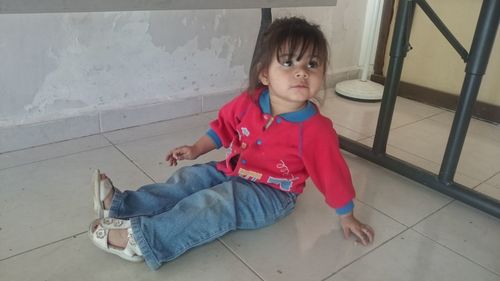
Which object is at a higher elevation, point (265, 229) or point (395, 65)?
point (395, 65)

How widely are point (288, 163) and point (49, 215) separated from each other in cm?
56

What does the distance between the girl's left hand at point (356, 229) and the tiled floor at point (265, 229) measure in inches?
0.8

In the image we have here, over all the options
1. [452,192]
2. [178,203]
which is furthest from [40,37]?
[452,192]

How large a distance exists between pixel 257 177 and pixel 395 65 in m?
0.56

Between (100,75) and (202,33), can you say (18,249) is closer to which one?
(100,75)

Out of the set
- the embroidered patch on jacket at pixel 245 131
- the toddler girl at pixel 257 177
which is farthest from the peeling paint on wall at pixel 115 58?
the embroidered patch on jacket at pixel 245 131

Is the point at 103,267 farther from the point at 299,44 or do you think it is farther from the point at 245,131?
the point at 299,44

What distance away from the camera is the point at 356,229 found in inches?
34.0

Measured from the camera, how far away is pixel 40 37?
117cm

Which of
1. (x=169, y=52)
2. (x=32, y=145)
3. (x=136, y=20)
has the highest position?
(x=136, y=20)

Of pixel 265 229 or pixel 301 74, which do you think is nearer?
pixel 301 74

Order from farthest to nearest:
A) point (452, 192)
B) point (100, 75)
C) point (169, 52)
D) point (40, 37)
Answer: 1. point (169, 52)
2. point (100, 75)
3. point (40, 37)
4. point (452, 192)

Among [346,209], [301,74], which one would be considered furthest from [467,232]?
[301,74]

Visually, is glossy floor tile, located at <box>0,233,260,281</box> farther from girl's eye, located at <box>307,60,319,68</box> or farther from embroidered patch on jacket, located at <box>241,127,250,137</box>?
girl's eye, located at <box>307,60,319,68</box>
